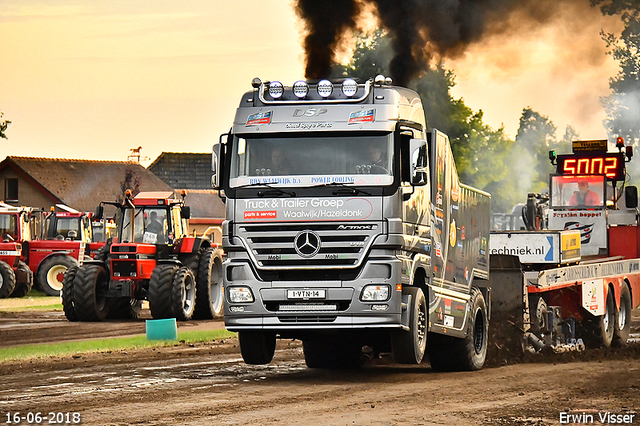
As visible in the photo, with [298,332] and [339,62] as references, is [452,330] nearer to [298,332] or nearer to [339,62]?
[298,332]

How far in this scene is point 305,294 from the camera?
13.5 metres

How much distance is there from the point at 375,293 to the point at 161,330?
8532mm

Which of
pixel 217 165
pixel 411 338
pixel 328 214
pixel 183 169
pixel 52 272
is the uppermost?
pixel 183 169

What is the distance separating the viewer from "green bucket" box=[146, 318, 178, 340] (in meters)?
21.0

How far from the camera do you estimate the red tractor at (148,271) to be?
83.5 feet

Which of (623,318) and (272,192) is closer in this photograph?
(272,192)

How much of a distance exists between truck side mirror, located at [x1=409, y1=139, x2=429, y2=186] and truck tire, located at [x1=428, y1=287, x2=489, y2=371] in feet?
10.1

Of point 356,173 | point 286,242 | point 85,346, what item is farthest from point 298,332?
point 85,346

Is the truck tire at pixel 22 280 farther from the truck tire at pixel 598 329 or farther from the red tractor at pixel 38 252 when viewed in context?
the truck tire at pixel 598 329

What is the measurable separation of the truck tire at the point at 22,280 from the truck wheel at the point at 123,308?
960cm

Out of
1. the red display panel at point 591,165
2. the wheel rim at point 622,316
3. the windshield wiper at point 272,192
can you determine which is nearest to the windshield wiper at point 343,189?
the windshield wiper at point 272,192

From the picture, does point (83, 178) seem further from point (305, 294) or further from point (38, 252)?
point (305, 294)

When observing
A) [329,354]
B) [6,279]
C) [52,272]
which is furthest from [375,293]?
[52,272]

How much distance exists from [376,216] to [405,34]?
986cm
